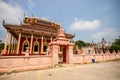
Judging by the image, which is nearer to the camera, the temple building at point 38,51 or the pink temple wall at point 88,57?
the temple building at point 38,51

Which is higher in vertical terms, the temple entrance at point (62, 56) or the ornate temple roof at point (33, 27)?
the ornate temple roof at point (33, 27)

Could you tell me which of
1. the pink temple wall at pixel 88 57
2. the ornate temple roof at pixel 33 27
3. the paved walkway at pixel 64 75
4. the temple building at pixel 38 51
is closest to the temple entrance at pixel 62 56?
the temple building at pixel 38 51

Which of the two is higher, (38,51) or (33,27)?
(33,27)

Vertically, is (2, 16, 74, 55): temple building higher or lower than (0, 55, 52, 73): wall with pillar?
higher

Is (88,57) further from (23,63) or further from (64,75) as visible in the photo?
(23,63)

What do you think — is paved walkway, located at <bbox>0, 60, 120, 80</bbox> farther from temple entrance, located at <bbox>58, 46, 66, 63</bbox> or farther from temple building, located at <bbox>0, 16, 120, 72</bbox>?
temple entrance, located at <bbox>58, 46, 66, 63</bbox>

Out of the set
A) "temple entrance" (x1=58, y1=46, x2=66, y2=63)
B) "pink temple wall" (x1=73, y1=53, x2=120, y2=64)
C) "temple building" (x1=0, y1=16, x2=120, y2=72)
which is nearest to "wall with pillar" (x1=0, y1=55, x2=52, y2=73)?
"temple building" (x1=0, y1=16, x2=120, y2=72)

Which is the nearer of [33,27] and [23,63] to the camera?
[23,63]

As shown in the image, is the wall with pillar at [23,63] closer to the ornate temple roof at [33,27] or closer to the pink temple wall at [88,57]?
the pink temple wall at [88,57]

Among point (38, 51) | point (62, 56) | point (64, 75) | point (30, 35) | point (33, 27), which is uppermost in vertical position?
point (33, 27)

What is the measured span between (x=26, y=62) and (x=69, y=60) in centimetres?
619

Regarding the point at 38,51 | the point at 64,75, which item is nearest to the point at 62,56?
the point at 38,51

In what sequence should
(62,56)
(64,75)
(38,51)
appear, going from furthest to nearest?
(38,51) < (62,56) < (64,75)

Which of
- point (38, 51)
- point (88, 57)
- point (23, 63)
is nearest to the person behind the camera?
point (23, 63)
